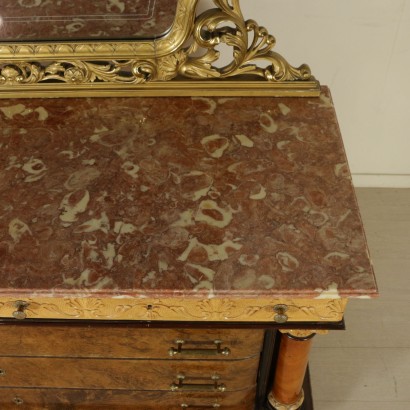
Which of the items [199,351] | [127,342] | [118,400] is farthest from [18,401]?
[199,351]

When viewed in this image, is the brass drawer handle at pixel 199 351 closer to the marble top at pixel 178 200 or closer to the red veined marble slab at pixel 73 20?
the marble top at pixel 178 200

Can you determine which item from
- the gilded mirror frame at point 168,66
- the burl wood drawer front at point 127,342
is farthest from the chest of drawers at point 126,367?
the gilded mirror frame at point 168,66

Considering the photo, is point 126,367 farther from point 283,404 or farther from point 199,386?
point 283,404

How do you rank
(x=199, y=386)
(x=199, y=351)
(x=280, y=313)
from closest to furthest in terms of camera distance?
1. (x=280, y=313)
2. (x=199, y=351)
3. (x=199, y=386)

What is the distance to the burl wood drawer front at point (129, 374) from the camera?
4.24 ft

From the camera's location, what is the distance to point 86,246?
3.49ft

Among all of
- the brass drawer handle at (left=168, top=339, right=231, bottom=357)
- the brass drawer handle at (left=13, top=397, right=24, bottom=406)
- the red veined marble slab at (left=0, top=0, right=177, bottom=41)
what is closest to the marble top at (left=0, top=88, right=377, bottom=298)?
the red veined marble slab at (left=0, top=0, right=177, bottom=41)

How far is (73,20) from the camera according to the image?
1235 millimetres

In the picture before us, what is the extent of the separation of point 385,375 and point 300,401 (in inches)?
15.0

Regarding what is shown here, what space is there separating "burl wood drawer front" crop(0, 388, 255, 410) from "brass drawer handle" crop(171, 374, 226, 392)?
47 mm

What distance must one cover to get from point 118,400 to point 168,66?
0.79 m

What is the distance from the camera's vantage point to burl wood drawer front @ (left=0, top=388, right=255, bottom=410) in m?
1.38

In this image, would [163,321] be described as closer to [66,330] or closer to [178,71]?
[66,330]

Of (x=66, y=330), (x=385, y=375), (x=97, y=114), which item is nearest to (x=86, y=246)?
(x=66, y=330)
